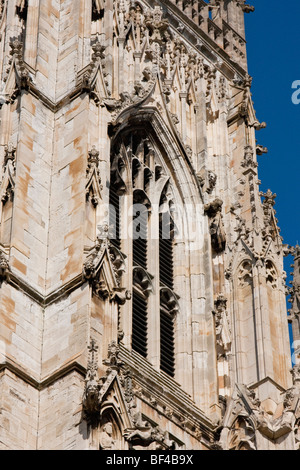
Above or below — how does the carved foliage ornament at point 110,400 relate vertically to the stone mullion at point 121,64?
below

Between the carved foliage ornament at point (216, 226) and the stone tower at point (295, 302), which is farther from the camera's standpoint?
the stone tower at point (295, 302)

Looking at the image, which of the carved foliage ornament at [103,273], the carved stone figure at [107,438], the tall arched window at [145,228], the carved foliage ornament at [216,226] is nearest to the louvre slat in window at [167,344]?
the tall arched window at [145,228]

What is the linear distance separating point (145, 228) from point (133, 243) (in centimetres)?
79

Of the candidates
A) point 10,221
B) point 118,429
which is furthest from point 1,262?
point 118,429

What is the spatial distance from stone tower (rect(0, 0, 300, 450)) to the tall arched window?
0.04 meters

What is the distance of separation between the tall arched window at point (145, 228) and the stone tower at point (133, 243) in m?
0.04

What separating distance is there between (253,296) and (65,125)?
5.46 metres

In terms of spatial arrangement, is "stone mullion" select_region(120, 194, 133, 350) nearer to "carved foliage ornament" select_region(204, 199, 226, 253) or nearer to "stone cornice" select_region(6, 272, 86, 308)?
"carved foliage ornament" select_region(204, 199, 226, 253)

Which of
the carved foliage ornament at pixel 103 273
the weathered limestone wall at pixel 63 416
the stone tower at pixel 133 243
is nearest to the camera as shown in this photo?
the weathered limestone wall at pixel 63 416

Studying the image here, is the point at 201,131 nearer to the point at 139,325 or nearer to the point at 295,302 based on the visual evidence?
the point at 295,302

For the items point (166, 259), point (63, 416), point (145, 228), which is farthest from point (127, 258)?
point (63, 416)

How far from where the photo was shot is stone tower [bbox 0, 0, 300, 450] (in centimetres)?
2955

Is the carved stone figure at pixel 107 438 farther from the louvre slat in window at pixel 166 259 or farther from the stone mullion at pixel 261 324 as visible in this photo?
the louvre slat in window at pixel 166 259

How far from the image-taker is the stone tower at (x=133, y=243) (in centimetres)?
2955
